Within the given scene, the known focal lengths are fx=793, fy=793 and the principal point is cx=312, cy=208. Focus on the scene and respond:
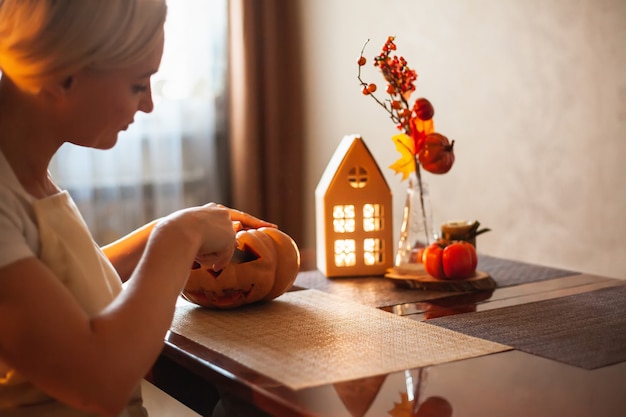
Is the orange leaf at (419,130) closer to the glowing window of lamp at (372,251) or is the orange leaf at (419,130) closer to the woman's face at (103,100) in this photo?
the glowing window of lamp at (372,251)

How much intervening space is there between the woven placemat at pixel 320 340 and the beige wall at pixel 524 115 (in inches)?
51.8

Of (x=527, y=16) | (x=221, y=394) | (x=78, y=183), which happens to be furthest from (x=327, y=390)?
(x=78, y=183)

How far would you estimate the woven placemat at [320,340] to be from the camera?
1022 mm

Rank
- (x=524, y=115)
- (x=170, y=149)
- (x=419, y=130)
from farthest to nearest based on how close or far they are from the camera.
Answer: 1. (x=170, y=149)
2. (x=524, y=115)
3. (x=419, y=130)

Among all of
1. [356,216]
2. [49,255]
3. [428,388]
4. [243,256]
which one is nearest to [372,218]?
[356,216]

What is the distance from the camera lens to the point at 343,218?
172 centimetres

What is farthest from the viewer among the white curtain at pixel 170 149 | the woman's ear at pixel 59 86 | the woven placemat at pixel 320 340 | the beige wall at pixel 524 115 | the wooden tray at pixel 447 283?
the white curtain at pixel 170 149

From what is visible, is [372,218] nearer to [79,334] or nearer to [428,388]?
[428,388]

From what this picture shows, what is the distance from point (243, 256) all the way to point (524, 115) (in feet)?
5.11

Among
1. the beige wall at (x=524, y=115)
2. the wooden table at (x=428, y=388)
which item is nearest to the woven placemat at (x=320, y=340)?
the wooden table at (x=428, y=388)

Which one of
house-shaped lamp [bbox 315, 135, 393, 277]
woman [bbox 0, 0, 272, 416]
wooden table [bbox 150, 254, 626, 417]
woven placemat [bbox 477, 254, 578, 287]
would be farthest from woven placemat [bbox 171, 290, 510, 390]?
woven placemat [bbox 477, 254, 578, 287]

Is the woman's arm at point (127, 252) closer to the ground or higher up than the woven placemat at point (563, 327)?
higher up

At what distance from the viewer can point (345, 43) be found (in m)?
3.46

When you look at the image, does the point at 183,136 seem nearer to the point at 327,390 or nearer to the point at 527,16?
the point at 527,16
